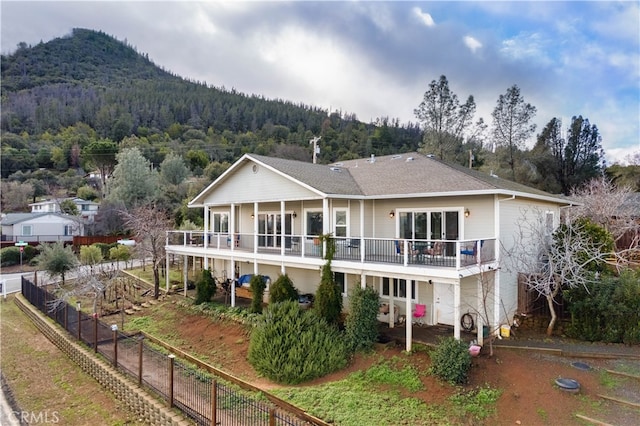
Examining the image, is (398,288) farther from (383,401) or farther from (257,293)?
(257,293)

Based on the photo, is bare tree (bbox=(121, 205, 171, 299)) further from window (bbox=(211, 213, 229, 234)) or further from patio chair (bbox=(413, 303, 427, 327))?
patio chair (bbox=(413, 303, 427, 327))

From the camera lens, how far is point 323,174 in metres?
17.3

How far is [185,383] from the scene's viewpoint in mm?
10133

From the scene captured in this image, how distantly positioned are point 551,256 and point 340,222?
312 inches

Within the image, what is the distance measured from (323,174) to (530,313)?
10.3 meters

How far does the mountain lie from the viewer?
80775 mm

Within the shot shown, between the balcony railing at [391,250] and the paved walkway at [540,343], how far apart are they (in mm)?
2710

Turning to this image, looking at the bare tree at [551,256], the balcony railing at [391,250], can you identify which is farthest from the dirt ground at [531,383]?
the balcony railing at [391,250]

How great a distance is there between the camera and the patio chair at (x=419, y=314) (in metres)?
13.9

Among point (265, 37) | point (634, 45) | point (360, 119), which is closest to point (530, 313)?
point (634, 45)

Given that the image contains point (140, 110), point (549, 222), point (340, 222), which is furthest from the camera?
point (140, 110)

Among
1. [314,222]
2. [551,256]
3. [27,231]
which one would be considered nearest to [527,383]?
[551,256]

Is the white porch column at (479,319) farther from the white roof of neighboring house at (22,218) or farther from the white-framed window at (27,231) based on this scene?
the white-framed window at (27,231)

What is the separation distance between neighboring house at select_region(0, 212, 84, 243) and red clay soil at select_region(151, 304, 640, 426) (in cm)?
3961
